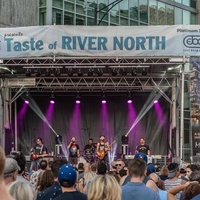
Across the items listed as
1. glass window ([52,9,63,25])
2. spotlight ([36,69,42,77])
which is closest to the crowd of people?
spotlight ([36,69,42,77])

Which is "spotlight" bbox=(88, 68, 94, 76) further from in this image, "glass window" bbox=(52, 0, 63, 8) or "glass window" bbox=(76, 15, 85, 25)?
"glass window" bbox=(76, 15, 85, 25)

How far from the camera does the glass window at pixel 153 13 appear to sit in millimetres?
33306

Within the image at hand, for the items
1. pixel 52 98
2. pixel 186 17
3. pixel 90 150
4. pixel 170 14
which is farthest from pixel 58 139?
pixel 186 17

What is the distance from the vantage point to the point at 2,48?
1550 cm

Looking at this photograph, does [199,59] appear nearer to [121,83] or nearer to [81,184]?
[121,83]

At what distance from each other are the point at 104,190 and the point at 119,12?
2819 cm

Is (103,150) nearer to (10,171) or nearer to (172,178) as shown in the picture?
(172,178)

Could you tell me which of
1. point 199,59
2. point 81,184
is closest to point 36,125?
point 199,59

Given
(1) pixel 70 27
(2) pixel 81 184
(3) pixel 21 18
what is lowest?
(2) pixel 81 184

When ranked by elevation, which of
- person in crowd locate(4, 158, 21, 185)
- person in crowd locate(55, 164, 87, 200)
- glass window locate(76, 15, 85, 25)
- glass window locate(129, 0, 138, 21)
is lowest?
person in crowd locate(55, 164, 87, 200)

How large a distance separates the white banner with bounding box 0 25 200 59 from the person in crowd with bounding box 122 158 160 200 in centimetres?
1048

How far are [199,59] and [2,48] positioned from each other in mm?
6016

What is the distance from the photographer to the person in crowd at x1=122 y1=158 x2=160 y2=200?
4.79 m

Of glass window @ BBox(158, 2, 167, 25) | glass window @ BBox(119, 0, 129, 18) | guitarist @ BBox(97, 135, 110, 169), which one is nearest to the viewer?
guitarist @ BBox(97, 135, 110, 169)
